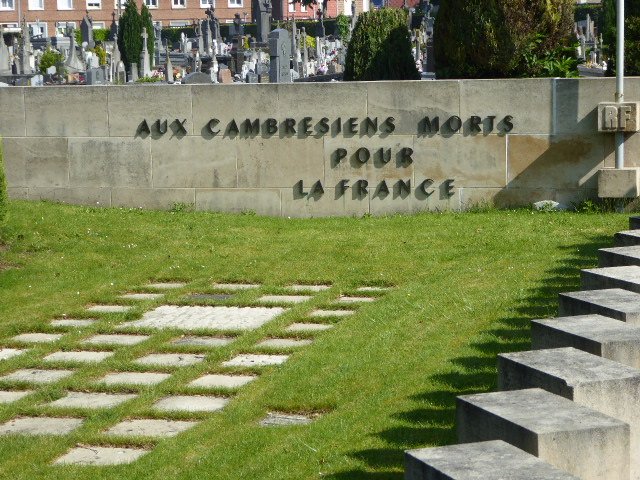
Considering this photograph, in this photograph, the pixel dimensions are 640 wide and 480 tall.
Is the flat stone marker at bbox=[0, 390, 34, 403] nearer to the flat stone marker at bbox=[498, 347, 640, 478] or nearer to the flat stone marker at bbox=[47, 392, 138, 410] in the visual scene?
the flat stone marker at bbox=[47, 392, 138, 410]

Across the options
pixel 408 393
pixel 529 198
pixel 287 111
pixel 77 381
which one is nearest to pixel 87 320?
pixel 77 381

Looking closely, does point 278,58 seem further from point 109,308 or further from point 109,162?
point 109,308

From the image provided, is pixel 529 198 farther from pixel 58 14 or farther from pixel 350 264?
pixel 58 14

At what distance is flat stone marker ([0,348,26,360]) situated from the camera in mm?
7566

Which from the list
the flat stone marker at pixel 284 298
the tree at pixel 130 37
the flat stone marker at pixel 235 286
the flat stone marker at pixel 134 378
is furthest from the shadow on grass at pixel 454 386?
the tree at pixel 130 37

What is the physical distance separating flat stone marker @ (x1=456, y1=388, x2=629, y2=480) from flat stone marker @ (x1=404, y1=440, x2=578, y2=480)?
16 cm

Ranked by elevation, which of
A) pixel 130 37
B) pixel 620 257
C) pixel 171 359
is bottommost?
pixel 171 359

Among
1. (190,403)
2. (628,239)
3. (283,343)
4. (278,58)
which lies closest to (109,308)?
(283,343)

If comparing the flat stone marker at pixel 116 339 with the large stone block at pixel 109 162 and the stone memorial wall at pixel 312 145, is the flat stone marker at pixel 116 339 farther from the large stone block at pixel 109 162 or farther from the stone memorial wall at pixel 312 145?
the large stone block at pixel 109 162

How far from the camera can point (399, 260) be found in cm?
1001

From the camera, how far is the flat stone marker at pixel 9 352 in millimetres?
7566

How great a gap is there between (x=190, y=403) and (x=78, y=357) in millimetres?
1432

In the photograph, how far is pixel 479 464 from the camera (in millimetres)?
3559

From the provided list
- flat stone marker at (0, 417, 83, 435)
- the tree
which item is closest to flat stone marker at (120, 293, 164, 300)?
flat stone marker at (0, 417, 83, 435)
